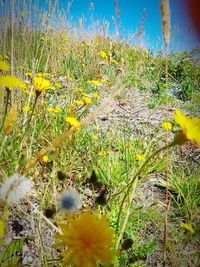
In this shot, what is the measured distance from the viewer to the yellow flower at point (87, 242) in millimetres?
489

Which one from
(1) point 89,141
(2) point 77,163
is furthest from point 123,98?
(2) point 77,163

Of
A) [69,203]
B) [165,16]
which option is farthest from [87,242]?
[165,16]

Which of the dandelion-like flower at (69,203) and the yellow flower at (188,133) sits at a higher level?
the yellow flower at (188,133)

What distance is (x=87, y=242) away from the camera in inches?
19.7

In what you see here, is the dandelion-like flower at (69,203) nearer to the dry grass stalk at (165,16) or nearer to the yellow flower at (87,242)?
the yellow flower at (87,242)

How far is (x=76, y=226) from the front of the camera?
0.52 meters

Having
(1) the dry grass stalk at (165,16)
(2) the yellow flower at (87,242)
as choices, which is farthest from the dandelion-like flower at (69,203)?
(1) the dry grass stalk at (165,16)

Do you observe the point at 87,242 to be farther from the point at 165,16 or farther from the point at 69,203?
the point at 165,16

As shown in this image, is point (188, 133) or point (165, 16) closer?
point (188, 133)

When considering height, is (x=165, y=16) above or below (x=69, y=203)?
above

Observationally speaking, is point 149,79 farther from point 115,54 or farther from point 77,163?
point 77,163

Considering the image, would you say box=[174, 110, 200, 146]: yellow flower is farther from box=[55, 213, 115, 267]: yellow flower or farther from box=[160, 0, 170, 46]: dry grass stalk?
box=[160, 0, 170, 46]: dry grass stalk

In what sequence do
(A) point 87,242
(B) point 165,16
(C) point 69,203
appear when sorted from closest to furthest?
1. (A) point 87,242
2. (C) point 69,203
3. (B) point 165,16

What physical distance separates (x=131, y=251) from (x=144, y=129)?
4.59 ft
